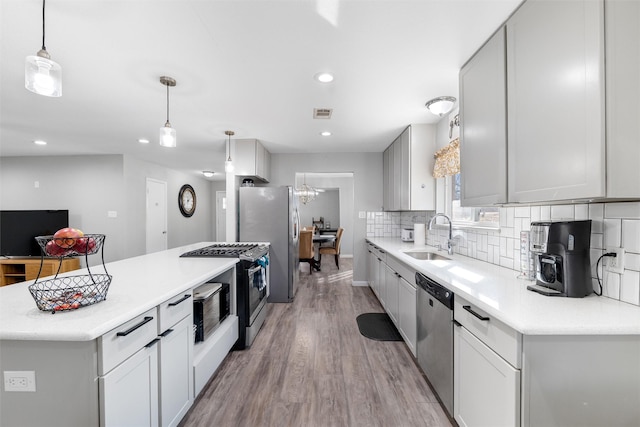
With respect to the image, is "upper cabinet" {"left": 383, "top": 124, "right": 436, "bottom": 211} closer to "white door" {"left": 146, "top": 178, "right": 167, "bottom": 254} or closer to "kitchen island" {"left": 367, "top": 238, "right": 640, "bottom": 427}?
"kitchen island" {"left": 367, "top": 238, "right": 640, "bottom": 427}

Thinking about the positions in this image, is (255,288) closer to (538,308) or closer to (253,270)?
(253,270)

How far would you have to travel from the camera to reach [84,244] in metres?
1.21

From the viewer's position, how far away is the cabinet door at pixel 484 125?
→ 1.56m

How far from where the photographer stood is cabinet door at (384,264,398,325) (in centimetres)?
284

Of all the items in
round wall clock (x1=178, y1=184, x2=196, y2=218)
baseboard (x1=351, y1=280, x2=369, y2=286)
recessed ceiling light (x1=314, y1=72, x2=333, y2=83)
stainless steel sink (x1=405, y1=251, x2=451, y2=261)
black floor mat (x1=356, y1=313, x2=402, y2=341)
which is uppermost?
recessed ceiling light (x1=314, y1=72, x2=333, y2=83)

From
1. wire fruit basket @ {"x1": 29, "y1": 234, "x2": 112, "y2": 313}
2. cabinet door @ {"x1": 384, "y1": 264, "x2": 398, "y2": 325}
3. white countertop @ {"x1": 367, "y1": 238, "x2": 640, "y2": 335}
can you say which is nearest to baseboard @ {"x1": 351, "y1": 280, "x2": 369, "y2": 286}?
cabinet door @ {"x1": 384, "y1": 264, "x2": 398, "y2": 325}

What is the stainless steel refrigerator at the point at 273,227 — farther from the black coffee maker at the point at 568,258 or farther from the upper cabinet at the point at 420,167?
the black coffee maker at the point at 568,258

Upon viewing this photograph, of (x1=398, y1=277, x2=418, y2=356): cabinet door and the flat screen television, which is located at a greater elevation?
the flat screen television

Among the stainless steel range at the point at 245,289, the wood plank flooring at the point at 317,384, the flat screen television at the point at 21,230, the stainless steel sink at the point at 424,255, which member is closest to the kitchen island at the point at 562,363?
the wood plank flooring at the point at 317,384

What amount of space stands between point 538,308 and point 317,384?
1.55m

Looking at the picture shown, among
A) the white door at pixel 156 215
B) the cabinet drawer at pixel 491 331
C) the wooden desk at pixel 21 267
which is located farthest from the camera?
the white door at pixel 156 215

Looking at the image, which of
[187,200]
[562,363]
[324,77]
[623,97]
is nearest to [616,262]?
[562,363]

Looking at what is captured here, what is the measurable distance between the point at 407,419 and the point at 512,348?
3.22 ft

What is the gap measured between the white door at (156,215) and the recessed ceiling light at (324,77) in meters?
5.12
